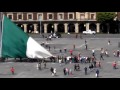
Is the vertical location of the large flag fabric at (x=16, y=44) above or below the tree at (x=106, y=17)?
below

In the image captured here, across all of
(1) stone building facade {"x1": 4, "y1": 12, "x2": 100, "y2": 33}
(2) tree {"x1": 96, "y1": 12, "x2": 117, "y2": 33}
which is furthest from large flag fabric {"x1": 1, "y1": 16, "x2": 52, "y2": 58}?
(1) stone building facade {"x1": 4, "y1": 12, "x2": 100, "y2": 33}

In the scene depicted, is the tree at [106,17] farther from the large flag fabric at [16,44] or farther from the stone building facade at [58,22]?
the large flag fabric at [16,44]

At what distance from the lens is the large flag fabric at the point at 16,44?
3065 centimetres

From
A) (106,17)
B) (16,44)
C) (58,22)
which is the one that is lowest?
(16,44)

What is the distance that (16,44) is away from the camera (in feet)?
105

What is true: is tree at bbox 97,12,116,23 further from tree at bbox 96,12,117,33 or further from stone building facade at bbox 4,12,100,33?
stone building facade at bbox 4,12,100,33

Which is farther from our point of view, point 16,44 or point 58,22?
point 58,22

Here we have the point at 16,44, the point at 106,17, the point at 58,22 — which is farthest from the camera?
the point at 58,22

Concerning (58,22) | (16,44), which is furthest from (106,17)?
(16,44)

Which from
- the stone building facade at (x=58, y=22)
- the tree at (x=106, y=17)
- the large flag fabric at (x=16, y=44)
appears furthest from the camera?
the stone building facade at (x=58, y=22)

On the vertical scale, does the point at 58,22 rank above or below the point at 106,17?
→ below

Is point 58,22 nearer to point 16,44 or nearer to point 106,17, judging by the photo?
point 106,17

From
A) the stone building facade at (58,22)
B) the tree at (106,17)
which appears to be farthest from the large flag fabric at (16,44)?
the stone building facade at (58,22)
